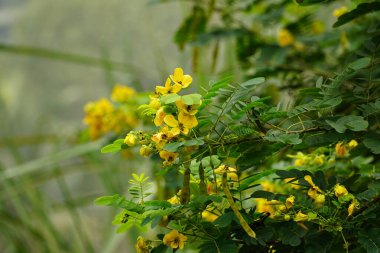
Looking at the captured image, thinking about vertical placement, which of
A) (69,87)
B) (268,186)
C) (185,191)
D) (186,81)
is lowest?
(69,87)

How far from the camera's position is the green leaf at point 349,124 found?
2.02 ft

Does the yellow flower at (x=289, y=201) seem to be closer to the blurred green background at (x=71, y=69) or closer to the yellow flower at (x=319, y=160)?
the yellow flower at (x=319, y=160)

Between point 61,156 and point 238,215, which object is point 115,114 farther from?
point 238,215

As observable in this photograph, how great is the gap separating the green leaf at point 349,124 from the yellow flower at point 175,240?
19 centimetres

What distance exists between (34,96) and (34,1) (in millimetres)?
616

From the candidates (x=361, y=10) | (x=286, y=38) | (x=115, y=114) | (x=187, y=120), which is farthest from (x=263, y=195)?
(x=115, y=114)

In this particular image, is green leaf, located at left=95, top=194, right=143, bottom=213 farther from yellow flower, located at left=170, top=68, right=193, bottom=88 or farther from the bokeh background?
the bokeh background

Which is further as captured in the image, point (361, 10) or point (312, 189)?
Result: point (361, 10)

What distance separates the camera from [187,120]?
0.59 m

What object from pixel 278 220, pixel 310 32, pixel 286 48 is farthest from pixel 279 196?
pixel 310 32

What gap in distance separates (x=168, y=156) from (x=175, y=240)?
0.29 feet

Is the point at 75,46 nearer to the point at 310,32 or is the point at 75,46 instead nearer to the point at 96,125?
the point at 96,125

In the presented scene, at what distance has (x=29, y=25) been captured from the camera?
3475mm

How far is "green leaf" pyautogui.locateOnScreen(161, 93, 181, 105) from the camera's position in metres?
0.58
